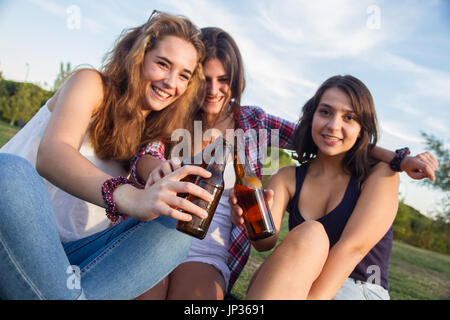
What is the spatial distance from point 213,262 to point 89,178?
46.8 inches

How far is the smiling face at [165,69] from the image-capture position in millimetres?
2504

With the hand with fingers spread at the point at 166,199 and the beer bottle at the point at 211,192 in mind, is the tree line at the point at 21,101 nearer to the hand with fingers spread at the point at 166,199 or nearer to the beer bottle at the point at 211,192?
the beer bottle at the point at 211,192

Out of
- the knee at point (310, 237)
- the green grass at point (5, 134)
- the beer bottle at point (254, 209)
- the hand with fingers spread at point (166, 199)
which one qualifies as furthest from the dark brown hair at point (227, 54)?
the green grass at point (5, 134)

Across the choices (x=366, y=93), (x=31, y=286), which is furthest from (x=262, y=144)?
(x=31, y=286)

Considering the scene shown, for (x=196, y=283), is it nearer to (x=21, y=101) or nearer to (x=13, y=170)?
(x=13, y=170)

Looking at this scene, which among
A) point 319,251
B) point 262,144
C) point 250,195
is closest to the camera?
point 319,251

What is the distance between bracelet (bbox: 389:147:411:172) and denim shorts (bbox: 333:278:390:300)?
0.80 meters

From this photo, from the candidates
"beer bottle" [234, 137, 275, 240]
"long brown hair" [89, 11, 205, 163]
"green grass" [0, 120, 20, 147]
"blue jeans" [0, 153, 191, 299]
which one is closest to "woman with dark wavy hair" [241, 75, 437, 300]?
"beer bottle" [234, 137, 275, 240]

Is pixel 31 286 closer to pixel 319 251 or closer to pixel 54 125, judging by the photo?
pixel 54 125

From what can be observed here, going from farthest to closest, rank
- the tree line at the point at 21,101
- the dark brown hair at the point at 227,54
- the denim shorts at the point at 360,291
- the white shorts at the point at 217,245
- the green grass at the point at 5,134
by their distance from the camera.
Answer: the tree line at the point at 21,101
the green grass at the point at 5,134
the dark brown hair at the point at 227,54
the white shorts at the point at 217,245
the denim shorts at the point at 360,291

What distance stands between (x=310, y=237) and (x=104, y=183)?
1.06 m

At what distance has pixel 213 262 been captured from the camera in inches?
96.6

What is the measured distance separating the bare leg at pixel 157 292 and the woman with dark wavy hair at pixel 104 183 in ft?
0.85

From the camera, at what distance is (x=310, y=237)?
1763mm
